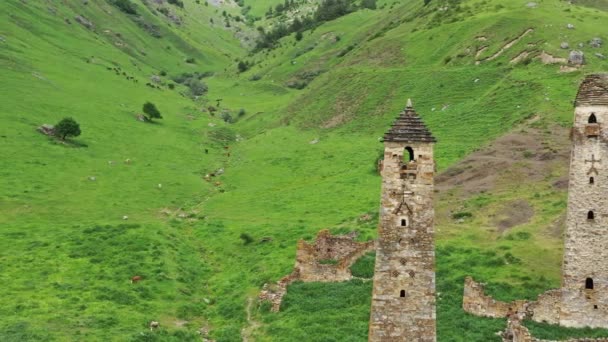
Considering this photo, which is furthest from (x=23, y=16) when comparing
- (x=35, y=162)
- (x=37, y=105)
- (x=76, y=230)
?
(x=76, y=230)

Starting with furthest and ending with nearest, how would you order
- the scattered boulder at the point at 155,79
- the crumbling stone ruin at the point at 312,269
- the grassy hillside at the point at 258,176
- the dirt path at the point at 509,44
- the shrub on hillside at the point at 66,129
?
the scattered boulder at the point at 155,79 < the dirt path at the point at 509,44 < the shrub on hillside at the point at 66,129 < the crumbling stone ruin at the point at 312,269 < the grassy hillside at the point at 258,176

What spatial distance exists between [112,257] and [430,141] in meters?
33.6


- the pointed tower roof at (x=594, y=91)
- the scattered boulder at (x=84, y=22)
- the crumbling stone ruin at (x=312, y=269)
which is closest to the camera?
the pointed tower roof at (x=594, y=91)

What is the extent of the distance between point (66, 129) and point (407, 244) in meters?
70.1

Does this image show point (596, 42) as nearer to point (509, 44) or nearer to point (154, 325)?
point (509, 44)

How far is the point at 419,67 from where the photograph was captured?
106 m

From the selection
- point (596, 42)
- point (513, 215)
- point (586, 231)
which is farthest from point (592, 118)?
point (596, 42)

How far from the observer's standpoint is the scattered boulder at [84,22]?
17288cm

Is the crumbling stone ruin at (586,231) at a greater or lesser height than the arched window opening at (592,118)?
lesser

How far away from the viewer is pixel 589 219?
36.2m

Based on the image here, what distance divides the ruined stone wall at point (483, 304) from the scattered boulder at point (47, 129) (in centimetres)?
6630

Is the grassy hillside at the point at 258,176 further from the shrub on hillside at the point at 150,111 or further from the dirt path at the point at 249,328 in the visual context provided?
the shrub on hillside at the point at 150,111

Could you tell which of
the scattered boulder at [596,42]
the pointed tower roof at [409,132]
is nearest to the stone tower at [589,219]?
the pointed tower roof at [409,132]

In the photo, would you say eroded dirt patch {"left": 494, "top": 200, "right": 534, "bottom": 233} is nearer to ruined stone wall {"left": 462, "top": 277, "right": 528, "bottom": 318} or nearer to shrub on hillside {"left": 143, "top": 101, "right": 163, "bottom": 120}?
ruined stone wall {"left": 462, "top": 277, "right": 528, "bottom": 318}
